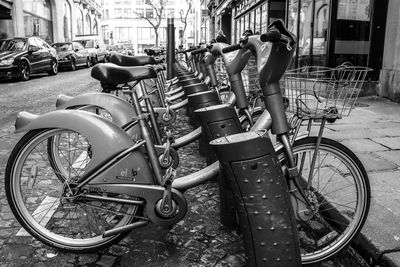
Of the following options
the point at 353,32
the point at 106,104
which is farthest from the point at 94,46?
the point at 106,104

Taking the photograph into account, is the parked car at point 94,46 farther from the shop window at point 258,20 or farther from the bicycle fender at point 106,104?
the bicycle fender at point 106,104

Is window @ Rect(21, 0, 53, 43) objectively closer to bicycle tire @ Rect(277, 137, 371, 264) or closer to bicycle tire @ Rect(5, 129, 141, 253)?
bicycle tire @ Rect(5, 129, 141, 253)

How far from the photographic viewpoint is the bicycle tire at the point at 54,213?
8.73 ft

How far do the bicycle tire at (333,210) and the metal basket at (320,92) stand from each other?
0.59 feet

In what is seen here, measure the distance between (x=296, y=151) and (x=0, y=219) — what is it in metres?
2.28

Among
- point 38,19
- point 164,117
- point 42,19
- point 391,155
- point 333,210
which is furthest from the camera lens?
point 42,19

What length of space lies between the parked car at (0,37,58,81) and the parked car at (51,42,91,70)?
3251 millimetres

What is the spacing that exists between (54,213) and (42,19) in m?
31.8

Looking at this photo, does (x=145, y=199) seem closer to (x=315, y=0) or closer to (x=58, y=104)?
(x=58, y=104)

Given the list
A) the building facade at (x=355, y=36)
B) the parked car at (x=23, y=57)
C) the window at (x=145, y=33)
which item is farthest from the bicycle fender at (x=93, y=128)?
the window at (x=145, y=33)

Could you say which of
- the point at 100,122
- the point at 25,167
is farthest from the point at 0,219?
the point at 100,122

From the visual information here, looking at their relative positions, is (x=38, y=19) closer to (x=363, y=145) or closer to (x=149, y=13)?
(x=363, y=145)

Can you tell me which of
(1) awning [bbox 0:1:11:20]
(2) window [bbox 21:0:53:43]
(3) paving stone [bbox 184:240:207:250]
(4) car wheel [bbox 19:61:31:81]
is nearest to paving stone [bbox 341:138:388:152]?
(3) paving stone [bbox 184:240:207:250]

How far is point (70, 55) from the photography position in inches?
895
